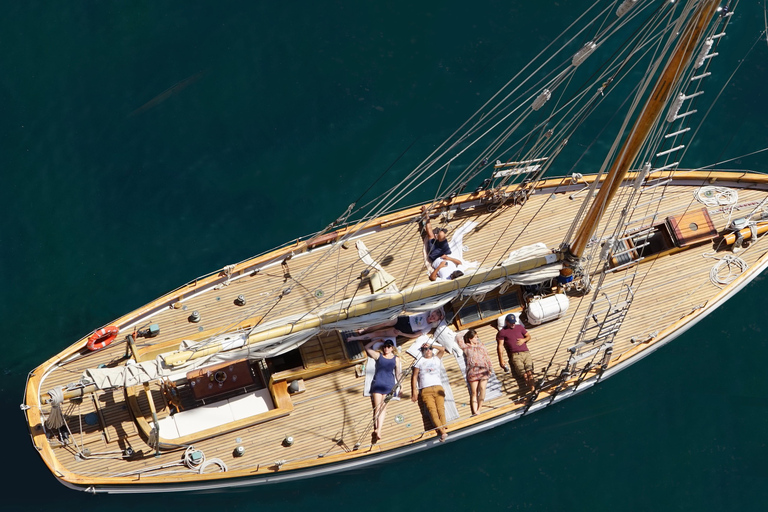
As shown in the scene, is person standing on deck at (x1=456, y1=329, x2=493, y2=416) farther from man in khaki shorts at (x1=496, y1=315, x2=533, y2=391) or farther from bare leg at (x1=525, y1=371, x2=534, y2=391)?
bare leg at (x1=525, y1=371, x2=534, y2=391)

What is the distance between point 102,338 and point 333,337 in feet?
20.9

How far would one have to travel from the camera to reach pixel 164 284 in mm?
28422

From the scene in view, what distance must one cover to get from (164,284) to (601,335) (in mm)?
13903

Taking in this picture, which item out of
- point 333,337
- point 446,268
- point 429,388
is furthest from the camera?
point 446,268

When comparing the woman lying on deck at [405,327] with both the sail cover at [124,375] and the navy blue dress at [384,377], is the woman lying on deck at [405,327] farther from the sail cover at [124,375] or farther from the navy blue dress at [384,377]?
the sail cover at [124,375]

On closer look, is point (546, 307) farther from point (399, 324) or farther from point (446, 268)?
point (399, 324)

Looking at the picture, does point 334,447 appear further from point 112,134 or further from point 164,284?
point 112,134

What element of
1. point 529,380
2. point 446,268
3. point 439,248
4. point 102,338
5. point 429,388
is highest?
point 102,338

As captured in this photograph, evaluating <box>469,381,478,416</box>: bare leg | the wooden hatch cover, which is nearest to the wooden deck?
<box>469,381,478,416</box>: bare leg

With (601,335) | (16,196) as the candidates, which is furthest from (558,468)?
(16,196)

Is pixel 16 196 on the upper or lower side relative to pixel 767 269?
upper

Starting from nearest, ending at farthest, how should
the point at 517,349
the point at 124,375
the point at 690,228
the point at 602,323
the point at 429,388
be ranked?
the point at 124,375 → the point at 602,323 → the point at 429,388 → the point at 517,349 → the point at 690,228

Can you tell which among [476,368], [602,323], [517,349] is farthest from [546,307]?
[476,368]

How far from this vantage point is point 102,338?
2402 centimetres
